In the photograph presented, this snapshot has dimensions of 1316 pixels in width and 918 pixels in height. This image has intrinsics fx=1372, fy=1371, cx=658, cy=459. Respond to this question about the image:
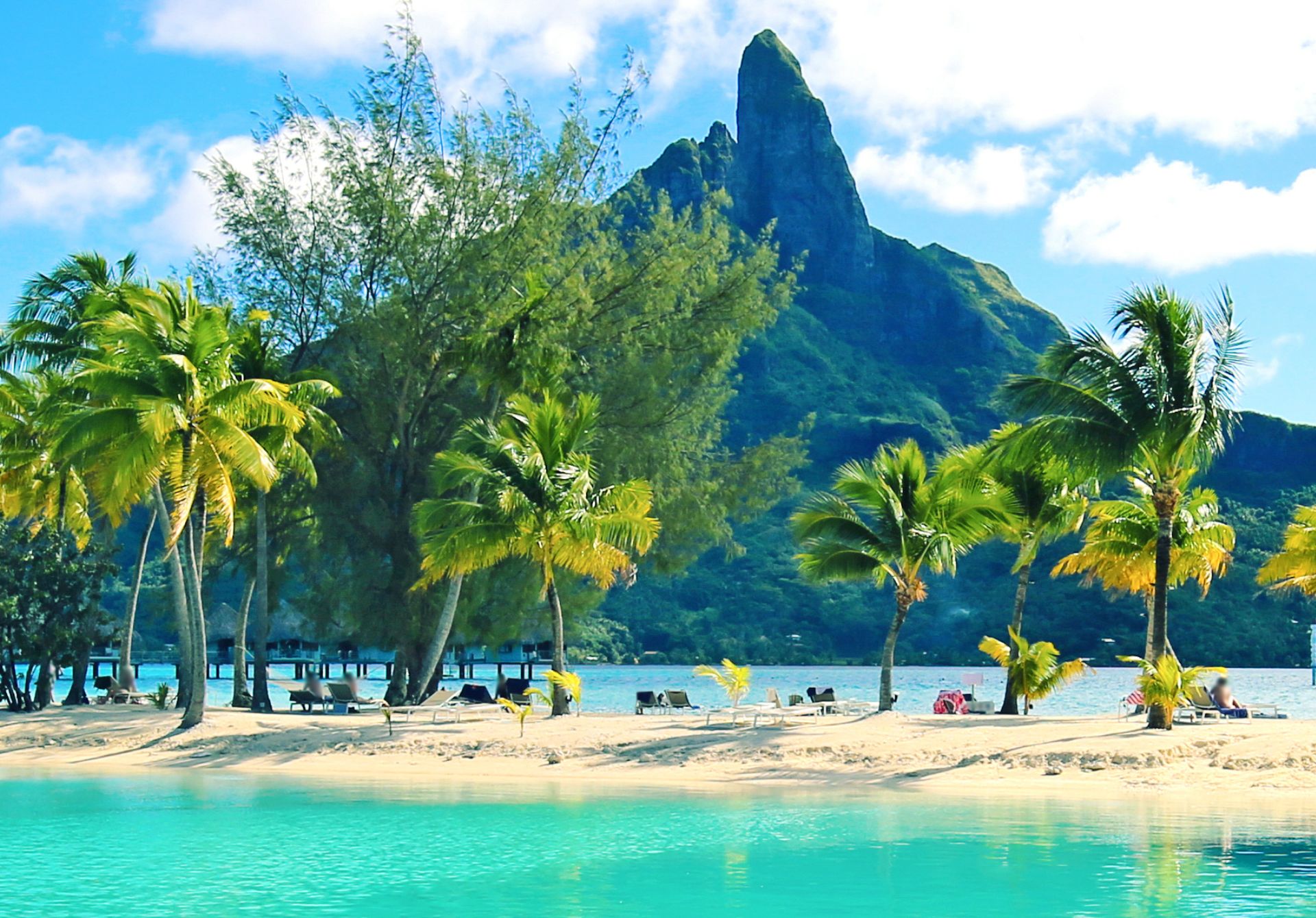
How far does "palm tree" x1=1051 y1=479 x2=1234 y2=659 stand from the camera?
26297mm

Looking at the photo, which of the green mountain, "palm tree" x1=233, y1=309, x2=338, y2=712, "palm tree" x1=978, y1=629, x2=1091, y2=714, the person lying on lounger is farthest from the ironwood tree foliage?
the green mountain

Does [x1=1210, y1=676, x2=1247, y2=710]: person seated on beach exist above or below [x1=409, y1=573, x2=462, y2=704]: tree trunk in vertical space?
below

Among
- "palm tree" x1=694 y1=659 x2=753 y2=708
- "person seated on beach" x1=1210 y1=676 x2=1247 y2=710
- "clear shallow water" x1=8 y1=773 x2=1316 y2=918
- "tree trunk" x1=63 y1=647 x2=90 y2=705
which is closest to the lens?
"clear shallow water" x1=8 y1=773 x2=1316 y2=918

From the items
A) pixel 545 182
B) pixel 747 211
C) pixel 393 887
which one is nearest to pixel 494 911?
pixel 393 887

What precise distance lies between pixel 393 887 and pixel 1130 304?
14661 millimetres

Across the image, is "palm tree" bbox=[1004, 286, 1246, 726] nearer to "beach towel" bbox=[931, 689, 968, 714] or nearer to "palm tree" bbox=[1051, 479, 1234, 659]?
"palm tree" bbox=[1051, 479, 1234, 659]

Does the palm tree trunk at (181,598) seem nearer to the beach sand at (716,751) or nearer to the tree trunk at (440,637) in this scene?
the beach sand at (716,751)

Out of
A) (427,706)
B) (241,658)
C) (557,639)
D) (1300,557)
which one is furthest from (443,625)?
(1300,557)

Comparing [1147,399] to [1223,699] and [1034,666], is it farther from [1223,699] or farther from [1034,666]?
[1223,699]

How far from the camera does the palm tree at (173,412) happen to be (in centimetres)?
2388

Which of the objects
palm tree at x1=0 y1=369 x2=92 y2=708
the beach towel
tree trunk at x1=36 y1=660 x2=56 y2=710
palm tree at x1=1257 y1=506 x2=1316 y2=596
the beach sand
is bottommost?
the beach sand

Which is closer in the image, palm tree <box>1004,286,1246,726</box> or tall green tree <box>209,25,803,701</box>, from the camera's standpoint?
palm tree <box>1004,286,1246,726</box>

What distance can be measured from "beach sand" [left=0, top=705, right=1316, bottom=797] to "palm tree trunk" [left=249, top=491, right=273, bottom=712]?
1714 mm

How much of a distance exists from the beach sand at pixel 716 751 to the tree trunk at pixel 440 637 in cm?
158
